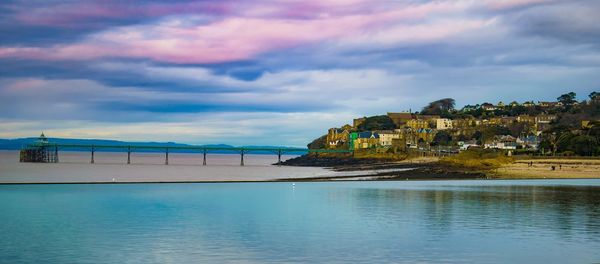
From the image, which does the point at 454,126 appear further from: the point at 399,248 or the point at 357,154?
the point at 399,248

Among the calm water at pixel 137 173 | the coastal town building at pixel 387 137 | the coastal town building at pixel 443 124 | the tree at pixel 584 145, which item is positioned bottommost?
the calm water at pixel 137 173

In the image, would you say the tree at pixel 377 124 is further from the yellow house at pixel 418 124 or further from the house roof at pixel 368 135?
the house roof at pixel 368 135

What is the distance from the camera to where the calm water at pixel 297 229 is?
19.2m

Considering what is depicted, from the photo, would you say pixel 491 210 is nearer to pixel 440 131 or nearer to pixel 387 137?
pixel 387 137

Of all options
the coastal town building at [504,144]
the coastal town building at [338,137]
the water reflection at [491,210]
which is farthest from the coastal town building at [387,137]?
the water reflection at [491,210]

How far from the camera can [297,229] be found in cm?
2552

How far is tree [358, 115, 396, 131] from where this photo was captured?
187212mm

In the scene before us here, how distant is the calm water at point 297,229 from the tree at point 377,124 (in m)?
144

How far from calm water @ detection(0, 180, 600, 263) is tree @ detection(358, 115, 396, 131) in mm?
144321

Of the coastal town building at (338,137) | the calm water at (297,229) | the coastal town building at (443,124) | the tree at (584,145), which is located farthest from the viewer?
the coastal town building at (338,137)

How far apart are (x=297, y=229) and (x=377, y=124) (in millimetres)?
164101

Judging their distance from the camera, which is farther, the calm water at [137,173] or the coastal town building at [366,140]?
the coastal town building at [366,140]

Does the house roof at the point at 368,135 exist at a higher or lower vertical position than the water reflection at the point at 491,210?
higher

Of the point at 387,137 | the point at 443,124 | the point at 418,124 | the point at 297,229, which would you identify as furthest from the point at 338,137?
the point at 297,229
